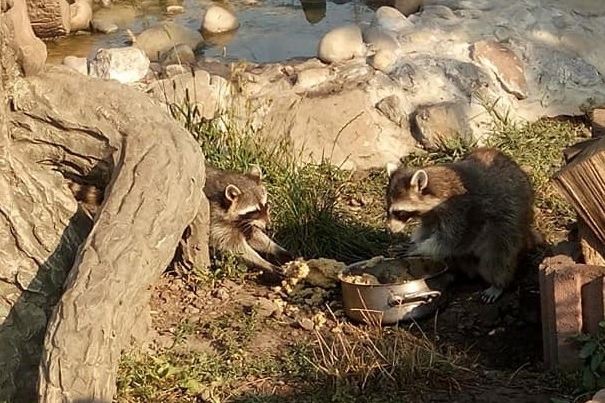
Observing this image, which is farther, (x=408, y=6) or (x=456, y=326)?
(x=408, y=6)

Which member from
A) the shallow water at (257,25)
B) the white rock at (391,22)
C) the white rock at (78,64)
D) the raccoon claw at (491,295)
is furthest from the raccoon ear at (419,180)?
the shallow water at (257,25)

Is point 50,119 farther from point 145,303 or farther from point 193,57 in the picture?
point 193,57

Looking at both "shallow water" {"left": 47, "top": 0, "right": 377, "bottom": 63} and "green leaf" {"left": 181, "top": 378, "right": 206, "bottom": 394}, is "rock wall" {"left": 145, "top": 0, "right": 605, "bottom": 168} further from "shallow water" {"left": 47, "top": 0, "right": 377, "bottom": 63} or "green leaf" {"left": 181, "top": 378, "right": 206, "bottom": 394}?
"green leaf" {"left": 181, "top": 378, "right": 206, "bottom": 394}

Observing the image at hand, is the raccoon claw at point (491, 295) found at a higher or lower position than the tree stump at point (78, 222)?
lower

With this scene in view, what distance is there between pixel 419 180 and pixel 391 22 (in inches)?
121

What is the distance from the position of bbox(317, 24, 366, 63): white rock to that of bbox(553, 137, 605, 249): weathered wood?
3.99 metres

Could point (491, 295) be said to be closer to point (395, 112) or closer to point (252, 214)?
point (252, 214)

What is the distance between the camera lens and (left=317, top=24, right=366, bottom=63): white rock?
354 inches

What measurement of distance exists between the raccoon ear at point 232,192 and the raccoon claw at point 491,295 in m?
1.72

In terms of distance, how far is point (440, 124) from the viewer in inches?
328

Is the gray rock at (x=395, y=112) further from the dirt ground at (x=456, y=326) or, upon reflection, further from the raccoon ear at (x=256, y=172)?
the dirt ground at (x=456, y=326)

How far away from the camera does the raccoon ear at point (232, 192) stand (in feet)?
23.6

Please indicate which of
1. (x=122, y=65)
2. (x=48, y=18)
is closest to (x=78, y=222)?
(x=122, y=65)

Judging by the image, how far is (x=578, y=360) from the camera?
514cm
